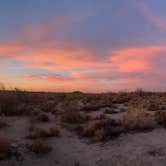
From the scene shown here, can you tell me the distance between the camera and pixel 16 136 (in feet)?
54.2

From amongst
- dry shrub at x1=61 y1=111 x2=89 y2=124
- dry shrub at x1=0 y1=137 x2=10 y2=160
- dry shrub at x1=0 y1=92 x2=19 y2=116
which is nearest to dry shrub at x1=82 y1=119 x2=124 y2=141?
dry shrub at x1=61 y1=111 x2=89 y2=124

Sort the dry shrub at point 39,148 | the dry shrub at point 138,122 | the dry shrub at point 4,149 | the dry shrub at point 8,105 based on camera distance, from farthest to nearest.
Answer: the dry shrub at point 8,105
the dry shrub at point 138,122
the dry shrub at point 39,148
the dry shrub at point 4,149

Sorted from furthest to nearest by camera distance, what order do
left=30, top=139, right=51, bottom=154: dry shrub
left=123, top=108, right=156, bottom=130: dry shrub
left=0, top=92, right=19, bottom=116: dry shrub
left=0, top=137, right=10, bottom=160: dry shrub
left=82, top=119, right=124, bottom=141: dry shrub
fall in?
left=0, top=92, right=19, bottom=116: dry shrub < left=123, top=108, right=156, bottom=130: dry shrub < left=82, top=119, right=124, bottom=141: dry shrub < left=30, top=139, right=51, bottom=154: dry shrub < left=0, top=137, right=10, bottom=160: dry shrub

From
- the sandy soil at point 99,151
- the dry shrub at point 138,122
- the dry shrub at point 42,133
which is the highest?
the dry shrub at point 138,122

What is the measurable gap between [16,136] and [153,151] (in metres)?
6.84

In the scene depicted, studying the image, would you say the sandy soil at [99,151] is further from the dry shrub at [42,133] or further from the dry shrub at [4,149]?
the dry shrub at [42,133]

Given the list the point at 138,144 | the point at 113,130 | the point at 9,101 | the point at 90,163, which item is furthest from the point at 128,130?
the point at 9,101

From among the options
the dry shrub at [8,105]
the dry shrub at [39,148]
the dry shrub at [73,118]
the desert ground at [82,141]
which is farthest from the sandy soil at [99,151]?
the dry shrub at [8,105]

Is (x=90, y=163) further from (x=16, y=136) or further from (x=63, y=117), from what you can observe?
(x=63, y=117)

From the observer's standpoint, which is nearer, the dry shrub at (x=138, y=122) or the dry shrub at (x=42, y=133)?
the dry shrub at (x=42, y=133)

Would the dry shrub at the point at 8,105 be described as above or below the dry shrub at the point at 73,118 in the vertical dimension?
above

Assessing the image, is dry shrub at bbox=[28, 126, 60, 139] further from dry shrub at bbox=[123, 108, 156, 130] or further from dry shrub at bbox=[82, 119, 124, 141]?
dry shrub at bbox=[123, 108, 156, 130]

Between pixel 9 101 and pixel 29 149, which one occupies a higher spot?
pixel 9 101

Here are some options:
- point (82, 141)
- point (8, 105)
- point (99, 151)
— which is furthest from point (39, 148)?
point (8, 105)
